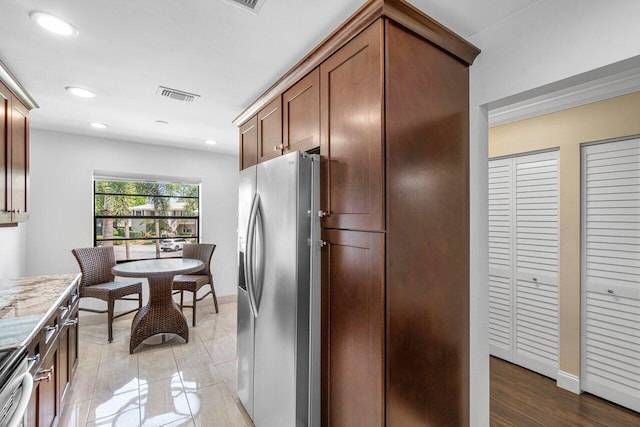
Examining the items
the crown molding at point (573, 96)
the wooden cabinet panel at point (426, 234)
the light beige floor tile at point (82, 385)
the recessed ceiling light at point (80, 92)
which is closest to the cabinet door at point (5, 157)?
the recessed ceiling light at point (80, 92)

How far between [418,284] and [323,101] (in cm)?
110

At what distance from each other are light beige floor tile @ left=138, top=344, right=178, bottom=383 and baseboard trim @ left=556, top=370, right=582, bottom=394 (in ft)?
11.2

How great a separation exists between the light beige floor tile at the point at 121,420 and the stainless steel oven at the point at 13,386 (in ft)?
3.64

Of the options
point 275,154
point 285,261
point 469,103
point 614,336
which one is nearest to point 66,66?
point 275,154

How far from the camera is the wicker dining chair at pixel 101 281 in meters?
3.47

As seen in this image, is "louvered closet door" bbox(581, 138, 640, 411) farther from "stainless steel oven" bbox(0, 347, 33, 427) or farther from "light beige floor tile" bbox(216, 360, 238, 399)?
"stainless steel oven" bbox(0, 347, 33, 427)

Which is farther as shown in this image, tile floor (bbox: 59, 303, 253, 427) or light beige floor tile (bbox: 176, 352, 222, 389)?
light beige floor tile (bbox: 176, 352, 222, 389)

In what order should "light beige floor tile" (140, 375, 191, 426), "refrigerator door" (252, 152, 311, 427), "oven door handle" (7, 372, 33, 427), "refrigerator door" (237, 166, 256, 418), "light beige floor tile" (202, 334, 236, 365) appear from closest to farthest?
"oven door handle" (7, 372, 33, 427) → "refrigerator door" (252, 152, 311, 427) → "refrigerator door" (237, 166, 256, 418) → "light beige floor tile" (140, 375, 191, 426) → "light beige floor tile" (202, 334, 236, 365)

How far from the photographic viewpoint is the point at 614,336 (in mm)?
2354

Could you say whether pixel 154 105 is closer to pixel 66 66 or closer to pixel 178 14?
pixel 66 66

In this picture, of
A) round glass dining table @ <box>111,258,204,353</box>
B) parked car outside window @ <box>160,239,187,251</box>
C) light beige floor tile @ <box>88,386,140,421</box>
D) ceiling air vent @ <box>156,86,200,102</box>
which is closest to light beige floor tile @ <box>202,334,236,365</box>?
round glass dining table @ <box>111,258,204,353</box>

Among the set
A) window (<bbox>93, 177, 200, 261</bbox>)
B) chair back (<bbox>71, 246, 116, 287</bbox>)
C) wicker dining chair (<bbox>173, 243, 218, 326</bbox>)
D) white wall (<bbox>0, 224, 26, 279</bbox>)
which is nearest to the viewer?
white wall (<bbox>0, 224, 26, 279</bbox>)

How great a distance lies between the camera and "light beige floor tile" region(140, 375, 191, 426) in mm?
2186

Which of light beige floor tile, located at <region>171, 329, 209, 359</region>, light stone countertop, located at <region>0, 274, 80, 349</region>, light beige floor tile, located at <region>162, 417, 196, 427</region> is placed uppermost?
light stone countertop, located at <region>0, 274, 80, 349</region>
